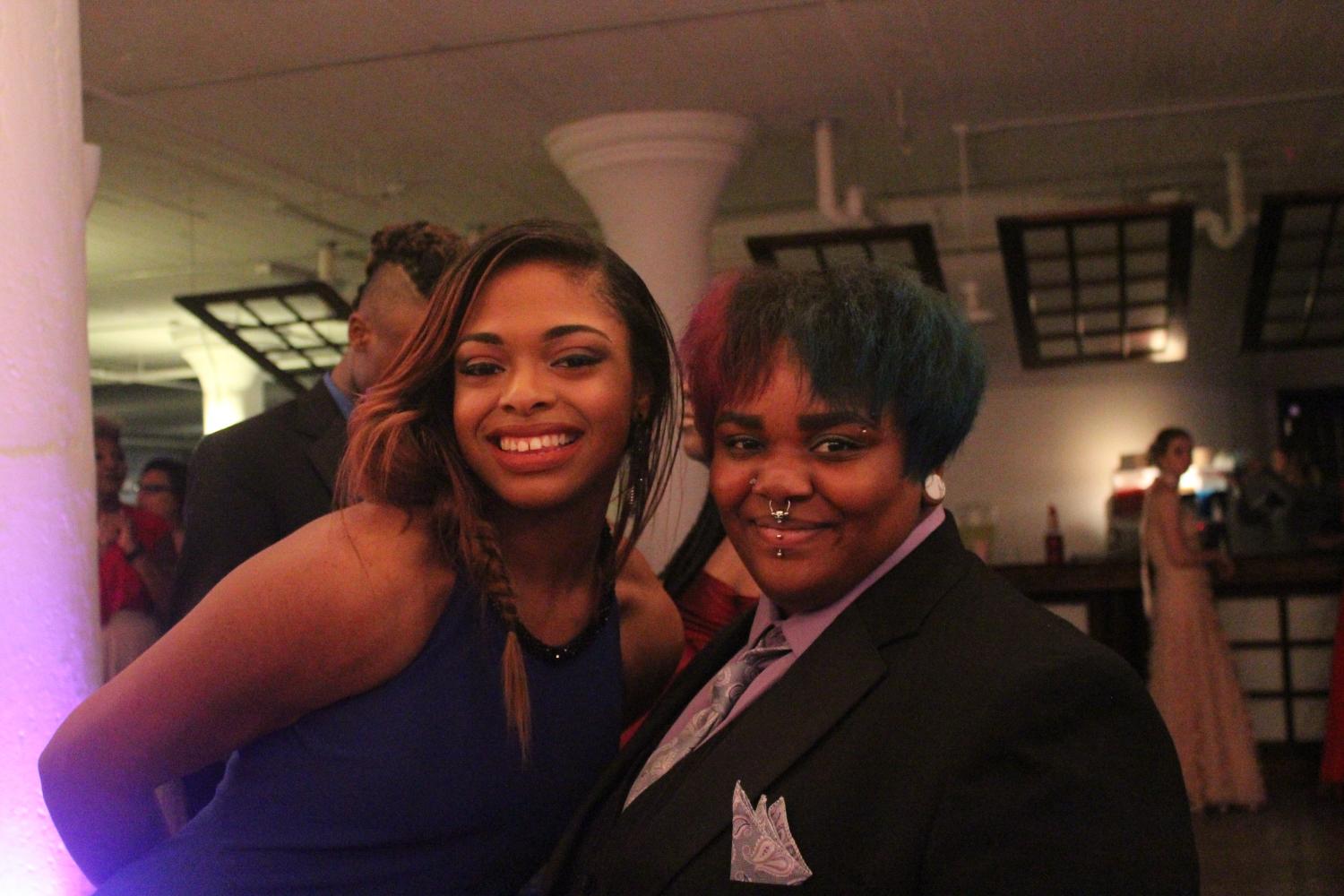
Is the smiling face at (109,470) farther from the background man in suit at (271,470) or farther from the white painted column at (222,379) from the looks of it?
the white painted column at (222,379)

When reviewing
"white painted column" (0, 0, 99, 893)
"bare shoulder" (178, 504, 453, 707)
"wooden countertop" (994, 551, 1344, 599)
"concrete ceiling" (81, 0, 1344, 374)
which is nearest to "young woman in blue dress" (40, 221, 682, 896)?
"bare shoulder" (178, 504, 453, 707)

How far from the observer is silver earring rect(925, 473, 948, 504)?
55.8 inches

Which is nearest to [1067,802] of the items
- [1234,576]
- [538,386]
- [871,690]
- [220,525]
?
[871,690]

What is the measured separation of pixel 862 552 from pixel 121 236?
9186 millimetres

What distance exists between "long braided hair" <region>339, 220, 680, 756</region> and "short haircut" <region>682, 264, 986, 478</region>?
21cm

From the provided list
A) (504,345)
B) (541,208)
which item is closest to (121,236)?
(541,208)

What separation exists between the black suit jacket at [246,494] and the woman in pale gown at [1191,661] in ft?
16.6

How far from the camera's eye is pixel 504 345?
1540 millimetres

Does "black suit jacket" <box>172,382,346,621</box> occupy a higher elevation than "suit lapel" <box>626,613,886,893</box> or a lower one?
higher

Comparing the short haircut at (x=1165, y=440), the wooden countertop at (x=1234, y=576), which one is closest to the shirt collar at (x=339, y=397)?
the short haircut at (x=1165, y=440)

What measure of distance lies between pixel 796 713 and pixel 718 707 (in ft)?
0.53

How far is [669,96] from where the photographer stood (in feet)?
21.9

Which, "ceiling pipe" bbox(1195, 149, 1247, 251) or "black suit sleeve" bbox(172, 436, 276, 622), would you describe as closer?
"black suit sleeve" bbox(172, 436, 276, 622)

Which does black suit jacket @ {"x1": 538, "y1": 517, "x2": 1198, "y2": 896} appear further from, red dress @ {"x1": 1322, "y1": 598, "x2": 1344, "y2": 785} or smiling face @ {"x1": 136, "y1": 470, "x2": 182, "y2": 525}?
red dress @ {"x1": 1322, "y1": 598, "x2": 1344, "y2": 785}
